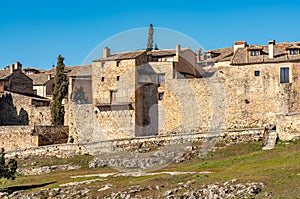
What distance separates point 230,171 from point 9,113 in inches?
2059

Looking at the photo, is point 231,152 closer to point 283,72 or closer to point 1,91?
point 283,72

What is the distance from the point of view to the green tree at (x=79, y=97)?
81.8m

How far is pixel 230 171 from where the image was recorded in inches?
2002

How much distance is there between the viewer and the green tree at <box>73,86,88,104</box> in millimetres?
81750

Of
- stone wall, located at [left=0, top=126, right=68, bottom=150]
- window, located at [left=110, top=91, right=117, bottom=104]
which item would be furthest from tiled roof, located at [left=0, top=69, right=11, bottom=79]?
window, located at [left=110, top=91, right=117, bottom=104]

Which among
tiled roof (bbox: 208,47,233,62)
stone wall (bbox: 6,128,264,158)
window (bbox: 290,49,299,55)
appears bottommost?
stone wall (bbox: 6,128,264,158)

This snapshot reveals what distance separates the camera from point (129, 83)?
245 feet

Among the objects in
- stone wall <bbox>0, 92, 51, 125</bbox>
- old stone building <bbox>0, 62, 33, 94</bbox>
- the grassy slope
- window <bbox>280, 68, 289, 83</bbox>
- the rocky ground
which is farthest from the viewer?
old stone building <bbox>0, 62, 33, 94</bbox>

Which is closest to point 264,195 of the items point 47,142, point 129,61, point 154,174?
point 154,174

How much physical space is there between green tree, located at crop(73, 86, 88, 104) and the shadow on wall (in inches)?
480

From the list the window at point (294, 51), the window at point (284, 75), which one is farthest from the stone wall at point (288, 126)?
the window at point (294, 51)

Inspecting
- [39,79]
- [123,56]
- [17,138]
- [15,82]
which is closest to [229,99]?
[123,56]

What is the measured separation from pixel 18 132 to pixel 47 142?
4.42 metres

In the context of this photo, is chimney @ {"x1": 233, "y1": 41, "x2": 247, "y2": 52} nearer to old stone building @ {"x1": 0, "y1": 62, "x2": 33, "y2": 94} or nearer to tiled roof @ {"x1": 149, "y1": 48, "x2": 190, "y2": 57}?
tiled roof @ {"x1": 149, "y1": 48, "x2": 190, "y2": 57}
